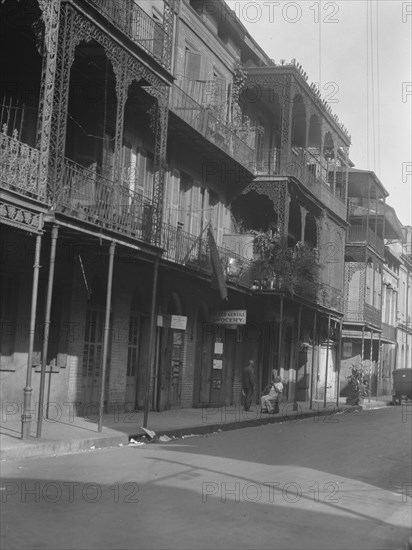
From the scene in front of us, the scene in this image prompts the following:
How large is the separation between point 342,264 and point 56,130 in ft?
85.6

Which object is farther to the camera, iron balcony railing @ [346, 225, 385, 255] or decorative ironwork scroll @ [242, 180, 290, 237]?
iron balcony railing @ [346, 225, 385, 255]

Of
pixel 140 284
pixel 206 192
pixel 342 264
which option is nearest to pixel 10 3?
pixel 140 284

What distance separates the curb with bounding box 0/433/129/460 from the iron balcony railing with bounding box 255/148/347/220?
15.7 meters

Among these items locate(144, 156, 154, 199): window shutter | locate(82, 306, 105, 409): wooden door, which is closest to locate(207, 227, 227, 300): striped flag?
locate(144, 156, 154, 199): window shutter

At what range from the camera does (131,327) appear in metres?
20.8

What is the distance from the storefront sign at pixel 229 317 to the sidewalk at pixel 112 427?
8.43 ft

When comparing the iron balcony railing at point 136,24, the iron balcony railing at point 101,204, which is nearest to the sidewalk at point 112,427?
the iron balcony railing at point 101,204

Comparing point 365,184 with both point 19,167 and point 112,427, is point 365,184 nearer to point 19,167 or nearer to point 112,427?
point 112,427

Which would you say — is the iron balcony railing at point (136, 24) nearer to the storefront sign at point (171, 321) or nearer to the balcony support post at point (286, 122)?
the storefront sign at point (171, 321)

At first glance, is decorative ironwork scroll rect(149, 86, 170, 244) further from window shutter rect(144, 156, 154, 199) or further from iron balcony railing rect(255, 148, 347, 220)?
iron balcony railing rect(255, 148, 347, 220)

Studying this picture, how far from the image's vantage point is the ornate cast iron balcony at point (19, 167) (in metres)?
13.0

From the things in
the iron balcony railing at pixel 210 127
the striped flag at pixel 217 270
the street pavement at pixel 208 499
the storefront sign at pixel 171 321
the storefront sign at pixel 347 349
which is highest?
the iron balcony railing at pixel 210 127

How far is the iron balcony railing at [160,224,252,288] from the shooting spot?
21.4 m

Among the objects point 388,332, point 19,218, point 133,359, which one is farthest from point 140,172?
point 388,332
